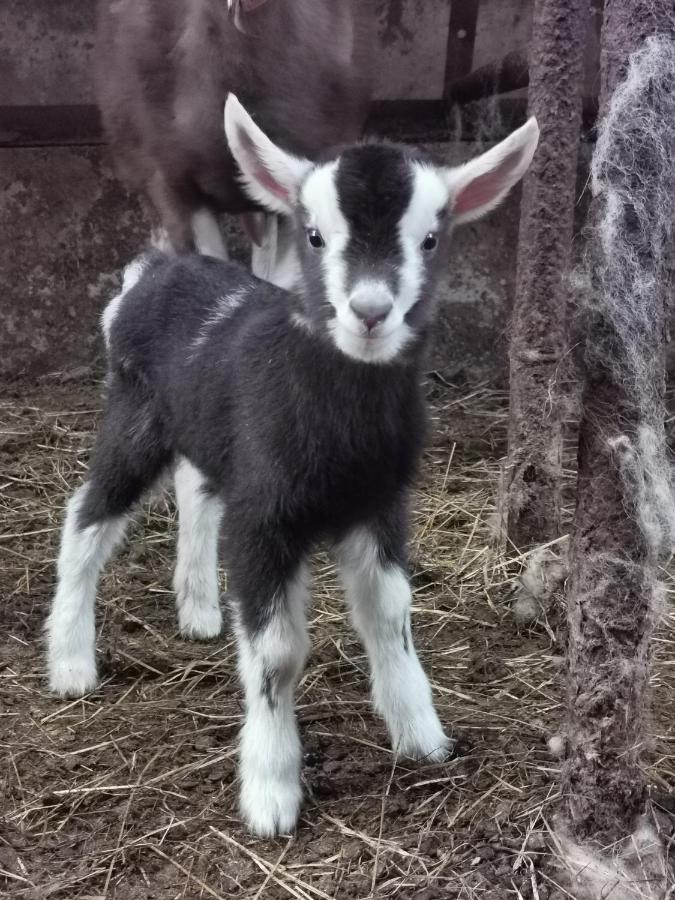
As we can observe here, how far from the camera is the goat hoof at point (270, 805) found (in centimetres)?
222

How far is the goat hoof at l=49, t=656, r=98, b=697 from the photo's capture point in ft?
9.25

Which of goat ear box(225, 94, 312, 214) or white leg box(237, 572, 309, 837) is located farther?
white leg box(237, 572, 309, 837)

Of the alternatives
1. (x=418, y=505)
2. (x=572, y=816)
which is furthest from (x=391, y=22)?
(x=572, y=816)

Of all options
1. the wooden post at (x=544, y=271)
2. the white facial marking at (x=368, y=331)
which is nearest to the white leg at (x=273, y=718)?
the white facial marking at (x=368, y=331)

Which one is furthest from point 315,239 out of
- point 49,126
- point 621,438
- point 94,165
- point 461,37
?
point 94,165

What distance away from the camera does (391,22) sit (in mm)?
3670

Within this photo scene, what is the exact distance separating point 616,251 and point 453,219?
54 centimetres

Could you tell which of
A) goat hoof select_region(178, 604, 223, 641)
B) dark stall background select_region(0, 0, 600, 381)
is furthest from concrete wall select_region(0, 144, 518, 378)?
goat hoof select_region(178, 604, 223, 641)

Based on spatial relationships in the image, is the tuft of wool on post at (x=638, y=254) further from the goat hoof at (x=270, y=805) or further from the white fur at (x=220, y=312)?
the white fur at (x=220, y=312)

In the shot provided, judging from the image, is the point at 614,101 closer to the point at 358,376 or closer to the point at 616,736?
the point at 358,376

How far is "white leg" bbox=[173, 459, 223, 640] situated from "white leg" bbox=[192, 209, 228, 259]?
673mm

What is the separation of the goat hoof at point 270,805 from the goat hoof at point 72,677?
2.39ft

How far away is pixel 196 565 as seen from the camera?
317 centimetres

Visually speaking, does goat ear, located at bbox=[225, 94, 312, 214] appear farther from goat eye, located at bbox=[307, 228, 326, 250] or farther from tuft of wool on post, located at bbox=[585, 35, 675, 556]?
tuft of wool on post, located at bbox=[585, 35, 675, 556]
